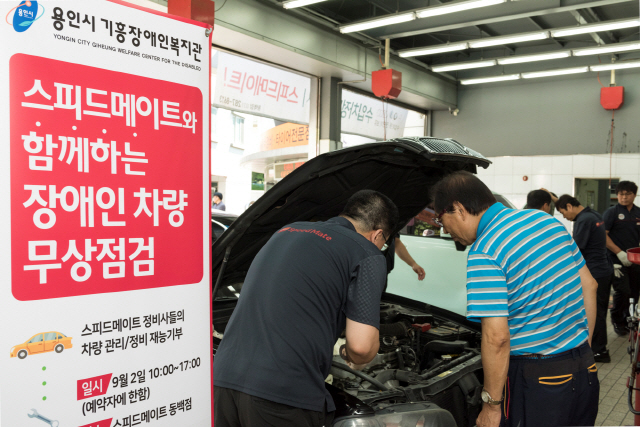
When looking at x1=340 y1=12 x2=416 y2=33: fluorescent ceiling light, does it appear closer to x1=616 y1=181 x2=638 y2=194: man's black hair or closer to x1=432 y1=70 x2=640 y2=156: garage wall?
x1=616 y1=181 x2=638 y2=194: man's black hair

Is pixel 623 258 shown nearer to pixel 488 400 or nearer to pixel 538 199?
pixel 538 199

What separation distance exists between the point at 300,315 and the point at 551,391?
104 centimetres

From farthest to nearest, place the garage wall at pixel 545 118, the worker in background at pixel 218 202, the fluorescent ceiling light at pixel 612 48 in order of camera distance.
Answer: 1. the garage wall at pixel 545 118
2. the worker in background at pixel 218 202
3. the fluorescent ceiling light at pixel 612 48

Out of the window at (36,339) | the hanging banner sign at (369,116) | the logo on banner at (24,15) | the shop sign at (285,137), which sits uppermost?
the hanging banner sign at (369,116)

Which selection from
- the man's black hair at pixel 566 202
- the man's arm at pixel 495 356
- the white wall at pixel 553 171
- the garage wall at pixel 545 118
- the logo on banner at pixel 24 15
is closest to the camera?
the logo on banner at pixel 24 15

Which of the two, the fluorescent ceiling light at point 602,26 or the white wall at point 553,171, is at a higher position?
the fluorescent ceiling light at point 602,26

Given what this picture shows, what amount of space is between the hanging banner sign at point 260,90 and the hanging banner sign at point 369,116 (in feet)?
3.32

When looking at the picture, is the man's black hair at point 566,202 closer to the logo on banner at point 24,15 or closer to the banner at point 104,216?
the banner at point 104,216

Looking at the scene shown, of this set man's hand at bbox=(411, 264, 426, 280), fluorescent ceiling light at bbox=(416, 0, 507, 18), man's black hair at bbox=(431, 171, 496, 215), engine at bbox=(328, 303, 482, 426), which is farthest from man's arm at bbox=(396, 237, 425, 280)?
fluorescent ceiling light at bbox=(416, 0, 507, 18)

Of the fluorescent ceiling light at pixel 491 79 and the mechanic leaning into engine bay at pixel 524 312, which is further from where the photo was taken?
the fluorescent ceiling light at pixel 491 79

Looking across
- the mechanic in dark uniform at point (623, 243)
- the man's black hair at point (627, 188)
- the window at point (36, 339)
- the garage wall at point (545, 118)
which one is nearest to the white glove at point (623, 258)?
the mechanic in dark uniform at point (623, 243)

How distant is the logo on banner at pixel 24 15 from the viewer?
1.09m

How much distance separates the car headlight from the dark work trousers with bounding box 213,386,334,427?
0.49ft

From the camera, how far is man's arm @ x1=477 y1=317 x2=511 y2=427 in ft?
5.88
